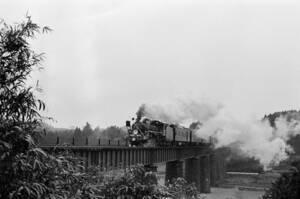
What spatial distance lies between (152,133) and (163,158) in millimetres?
3614

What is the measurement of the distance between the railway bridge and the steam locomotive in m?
1.18

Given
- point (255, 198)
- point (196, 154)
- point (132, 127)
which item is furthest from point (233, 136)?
point (132, 127)

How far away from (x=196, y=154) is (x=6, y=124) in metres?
74.1

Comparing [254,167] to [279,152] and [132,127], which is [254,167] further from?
[132,127]

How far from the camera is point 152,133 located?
51.2 metres

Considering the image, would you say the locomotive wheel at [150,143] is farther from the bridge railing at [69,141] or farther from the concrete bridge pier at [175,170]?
the concrete bridge pier at [175,170]

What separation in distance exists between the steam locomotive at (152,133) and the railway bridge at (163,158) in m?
1.18

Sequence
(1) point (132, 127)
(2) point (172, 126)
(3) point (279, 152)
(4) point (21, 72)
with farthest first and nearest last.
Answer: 1. (3) point (279, 152)
2. (2) point (172, 126)
3. (1) point (132, 127)
4. (4) point (21, 72)

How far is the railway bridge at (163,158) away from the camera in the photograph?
2894 centimetres

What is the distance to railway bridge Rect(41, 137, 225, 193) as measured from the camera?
28938 mm

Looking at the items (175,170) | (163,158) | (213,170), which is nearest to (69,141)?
(163,158)

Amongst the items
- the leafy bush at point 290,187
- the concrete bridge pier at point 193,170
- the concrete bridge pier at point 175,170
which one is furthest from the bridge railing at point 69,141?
the concrete bridge pier at point 193,170

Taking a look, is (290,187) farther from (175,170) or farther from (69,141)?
(175,170)

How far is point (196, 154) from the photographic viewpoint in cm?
8112
